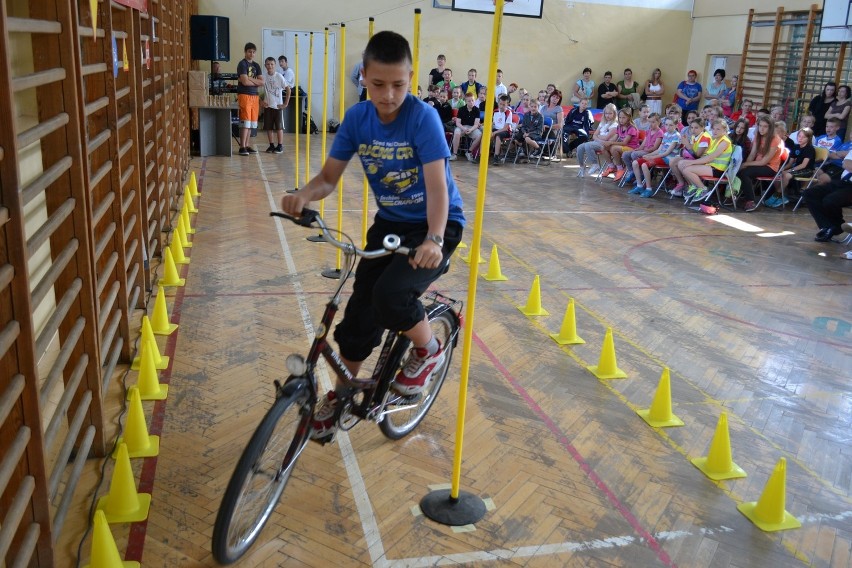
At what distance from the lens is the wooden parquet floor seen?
292 centimetres

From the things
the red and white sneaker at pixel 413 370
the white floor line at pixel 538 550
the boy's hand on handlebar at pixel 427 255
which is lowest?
the white floor line at pixel 538 550

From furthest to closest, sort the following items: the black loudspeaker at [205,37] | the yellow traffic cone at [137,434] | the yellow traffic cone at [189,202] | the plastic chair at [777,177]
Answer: the black loudspeaker at [205,37] → the plastic chair at [777,177] → the yellow traffic cone at [189,202] → the yellow traffic cone at [137,434]

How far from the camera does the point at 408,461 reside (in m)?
3.43

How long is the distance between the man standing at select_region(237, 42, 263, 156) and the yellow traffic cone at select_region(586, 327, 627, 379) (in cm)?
976

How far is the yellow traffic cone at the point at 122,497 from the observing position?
289 centimetres

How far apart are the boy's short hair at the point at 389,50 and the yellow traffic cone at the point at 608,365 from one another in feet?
8.05

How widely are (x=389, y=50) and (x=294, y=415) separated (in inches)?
53.0

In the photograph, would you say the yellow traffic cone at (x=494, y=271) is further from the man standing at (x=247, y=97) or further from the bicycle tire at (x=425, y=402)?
the man standing at (x=247, y=97)

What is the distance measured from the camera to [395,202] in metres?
3.03

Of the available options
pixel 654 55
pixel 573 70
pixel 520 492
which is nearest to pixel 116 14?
pixel 520 492

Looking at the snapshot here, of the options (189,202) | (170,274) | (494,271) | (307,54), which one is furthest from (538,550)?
(307,54)

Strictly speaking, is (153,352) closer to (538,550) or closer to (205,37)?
(538,550)

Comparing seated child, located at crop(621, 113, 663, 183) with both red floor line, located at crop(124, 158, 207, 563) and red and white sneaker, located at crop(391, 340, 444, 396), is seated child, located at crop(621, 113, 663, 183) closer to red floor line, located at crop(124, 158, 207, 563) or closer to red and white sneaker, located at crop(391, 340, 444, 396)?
red floor line, located at crop(124, 158, 207, 563)

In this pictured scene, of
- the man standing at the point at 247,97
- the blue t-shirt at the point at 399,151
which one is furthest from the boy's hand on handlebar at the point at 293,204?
the man standing at the point at 247,97
